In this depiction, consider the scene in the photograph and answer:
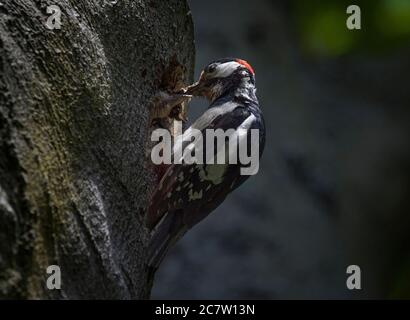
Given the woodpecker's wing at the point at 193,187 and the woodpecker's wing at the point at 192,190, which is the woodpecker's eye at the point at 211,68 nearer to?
the woodpecker's wing at the point at 192,190

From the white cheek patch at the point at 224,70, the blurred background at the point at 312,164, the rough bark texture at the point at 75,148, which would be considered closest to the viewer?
the rough bark texture at the point at 75,148

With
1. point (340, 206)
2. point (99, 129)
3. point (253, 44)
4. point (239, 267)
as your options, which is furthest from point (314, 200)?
point (99, 129)

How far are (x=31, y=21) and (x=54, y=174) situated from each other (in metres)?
0.40

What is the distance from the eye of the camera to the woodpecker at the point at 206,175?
8.16ft

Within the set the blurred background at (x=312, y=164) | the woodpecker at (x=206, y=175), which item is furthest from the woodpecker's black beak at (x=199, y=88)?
the blurred background at (x=312, y=164)

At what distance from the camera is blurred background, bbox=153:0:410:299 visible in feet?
12.5

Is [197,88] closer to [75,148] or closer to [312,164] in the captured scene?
[75,148]

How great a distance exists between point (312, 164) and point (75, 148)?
2.46 m

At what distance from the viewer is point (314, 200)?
4.18 m

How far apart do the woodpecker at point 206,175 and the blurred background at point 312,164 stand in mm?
499

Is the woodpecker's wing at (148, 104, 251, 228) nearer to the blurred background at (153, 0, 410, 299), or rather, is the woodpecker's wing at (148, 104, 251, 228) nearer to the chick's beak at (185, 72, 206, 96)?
the chick's beak at (185, 72, 206, 96)

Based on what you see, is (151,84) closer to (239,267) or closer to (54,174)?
(54,174)

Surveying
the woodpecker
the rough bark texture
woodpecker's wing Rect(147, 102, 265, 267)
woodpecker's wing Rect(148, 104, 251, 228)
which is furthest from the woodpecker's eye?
the rough bark texture

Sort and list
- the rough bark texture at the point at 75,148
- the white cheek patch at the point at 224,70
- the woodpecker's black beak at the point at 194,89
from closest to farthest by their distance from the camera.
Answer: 1. the rough bark texture at the point at 75,148
2. the woodpecker's black beak at the point at 194,89
3. the white cheek patch at the point at 224,70
